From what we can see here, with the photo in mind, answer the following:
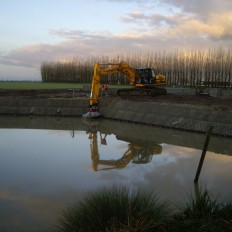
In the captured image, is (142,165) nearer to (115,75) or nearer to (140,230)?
(140,230)

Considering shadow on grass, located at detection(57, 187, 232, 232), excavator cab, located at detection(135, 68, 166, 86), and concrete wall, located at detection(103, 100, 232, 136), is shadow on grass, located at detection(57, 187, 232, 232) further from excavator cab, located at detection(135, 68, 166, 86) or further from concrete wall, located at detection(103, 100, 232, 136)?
excavator cab, located at detection(135, 68, 166, 86)

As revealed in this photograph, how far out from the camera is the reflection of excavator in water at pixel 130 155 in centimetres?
1002

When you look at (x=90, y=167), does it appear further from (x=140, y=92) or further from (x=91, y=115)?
(x=140, y=92)

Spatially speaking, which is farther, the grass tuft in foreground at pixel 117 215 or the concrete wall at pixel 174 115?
the concrete wall at pixel 174 115

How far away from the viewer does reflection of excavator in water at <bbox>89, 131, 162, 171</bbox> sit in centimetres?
1002

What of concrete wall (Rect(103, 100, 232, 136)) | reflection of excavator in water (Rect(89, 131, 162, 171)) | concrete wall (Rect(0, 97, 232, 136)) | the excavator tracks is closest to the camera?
reflection of excavator in water (Rect(89, 131, 162, 171))

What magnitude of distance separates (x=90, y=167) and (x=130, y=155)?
2.21m

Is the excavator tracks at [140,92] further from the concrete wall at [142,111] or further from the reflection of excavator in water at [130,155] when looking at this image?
the reflection of excavator in water at [130,155]

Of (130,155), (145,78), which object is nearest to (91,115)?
(145,78)

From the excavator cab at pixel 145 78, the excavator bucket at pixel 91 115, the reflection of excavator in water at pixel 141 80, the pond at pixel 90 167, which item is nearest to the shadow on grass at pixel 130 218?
the pond at pixel 90 167

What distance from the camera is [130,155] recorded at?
11430 mm

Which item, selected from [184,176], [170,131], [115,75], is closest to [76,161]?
[184,176]

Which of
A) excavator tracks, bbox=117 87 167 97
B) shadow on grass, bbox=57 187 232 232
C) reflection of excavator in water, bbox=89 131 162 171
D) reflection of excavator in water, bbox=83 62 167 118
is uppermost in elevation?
reflection of excavator in water, bbox=83 62 167 118

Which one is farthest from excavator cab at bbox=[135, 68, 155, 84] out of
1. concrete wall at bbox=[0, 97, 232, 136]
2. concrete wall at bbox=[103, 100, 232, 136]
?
concrete wall at bbox=[103, 100, 232, 136]
